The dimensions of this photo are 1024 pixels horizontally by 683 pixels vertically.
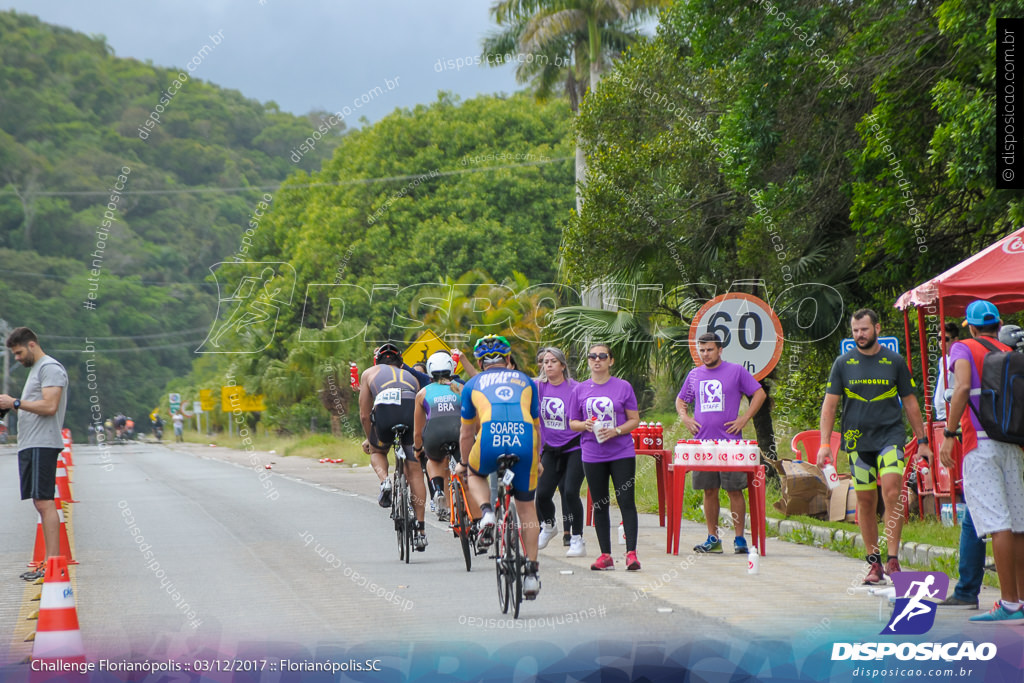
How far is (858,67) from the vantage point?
15.3 meters

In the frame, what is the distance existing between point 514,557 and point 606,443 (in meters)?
2.54

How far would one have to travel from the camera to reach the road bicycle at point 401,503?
11414mm

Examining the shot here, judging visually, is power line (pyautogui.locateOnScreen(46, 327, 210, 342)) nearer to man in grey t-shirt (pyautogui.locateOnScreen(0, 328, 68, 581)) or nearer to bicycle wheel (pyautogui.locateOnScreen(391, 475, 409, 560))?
bicycle wheel (pyautogui.locateOnScreen(391, 475, 409, 560))

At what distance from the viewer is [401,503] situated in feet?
37.9

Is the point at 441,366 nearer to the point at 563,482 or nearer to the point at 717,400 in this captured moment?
the point at 563,482

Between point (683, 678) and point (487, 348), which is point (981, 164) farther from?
point (683, 678)

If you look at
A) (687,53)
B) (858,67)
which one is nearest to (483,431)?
(858,67)

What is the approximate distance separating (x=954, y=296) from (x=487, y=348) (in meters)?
5.74

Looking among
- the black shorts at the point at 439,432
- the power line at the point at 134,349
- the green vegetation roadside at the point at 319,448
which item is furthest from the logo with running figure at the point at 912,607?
the power line at the point at 134,349

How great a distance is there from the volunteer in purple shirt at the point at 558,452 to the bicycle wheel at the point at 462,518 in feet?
2.47

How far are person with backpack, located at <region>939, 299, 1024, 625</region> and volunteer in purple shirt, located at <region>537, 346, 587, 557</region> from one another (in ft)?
13.6

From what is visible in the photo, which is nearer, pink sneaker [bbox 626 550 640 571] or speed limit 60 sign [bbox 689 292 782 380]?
pink sneaker [bbox 626 550 640 571]

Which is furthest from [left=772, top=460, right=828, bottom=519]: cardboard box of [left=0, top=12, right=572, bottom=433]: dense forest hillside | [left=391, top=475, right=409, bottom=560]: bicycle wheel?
[left=0, top=12, right=572, bottom=433]: dense forest hillside

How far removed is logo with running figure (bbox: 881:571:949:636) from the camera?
6941 mm
